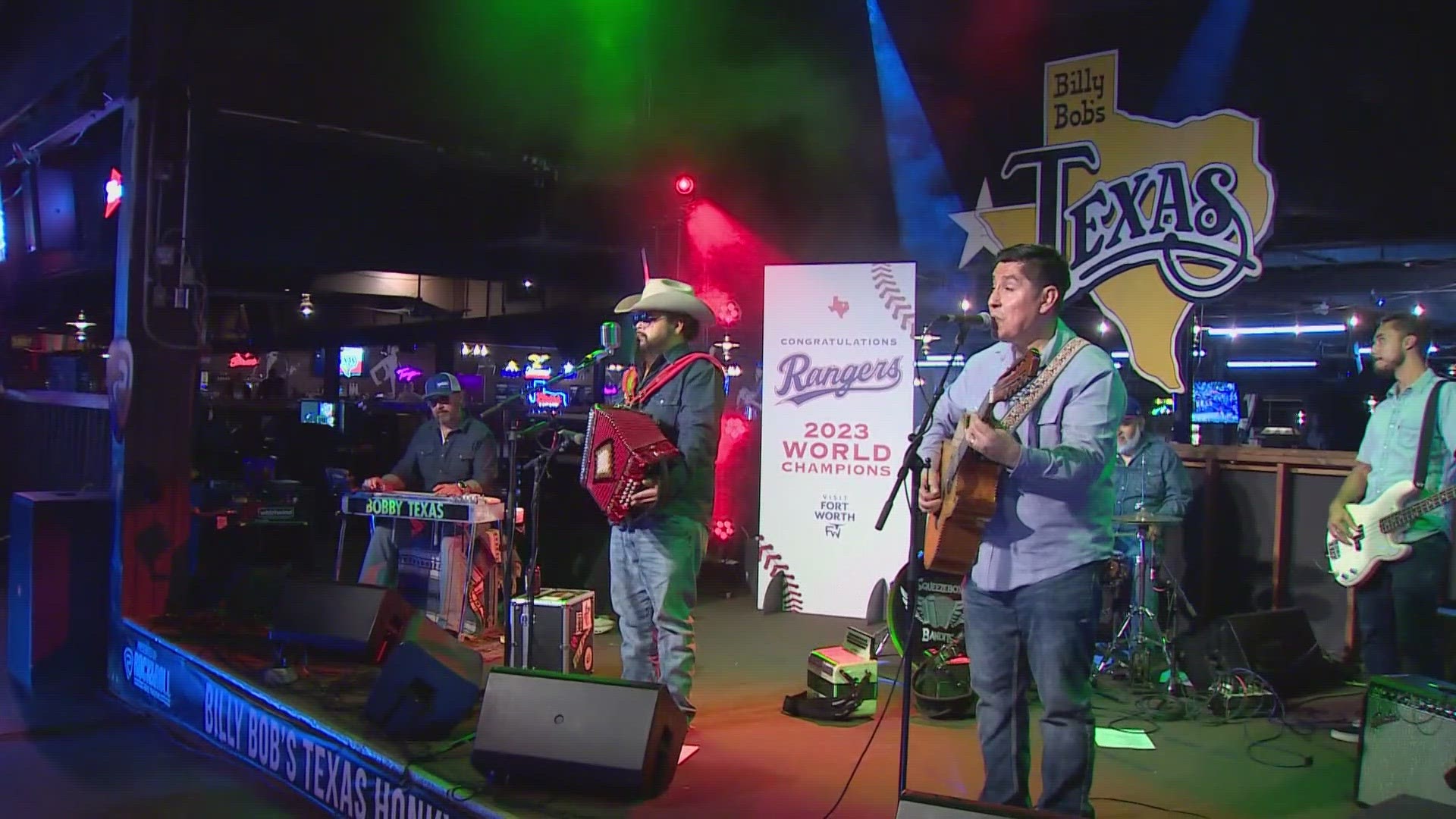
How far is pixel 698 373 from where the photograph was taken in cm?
435

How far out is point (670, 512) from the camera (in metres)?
4.28

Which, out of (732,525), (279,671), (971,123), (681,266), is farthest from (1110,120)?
(279,671)

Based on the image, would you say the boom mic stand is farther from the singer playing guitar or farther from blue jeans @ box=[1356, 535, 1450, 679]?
blue jeans @ box=[1356, 535, 1450, 679]

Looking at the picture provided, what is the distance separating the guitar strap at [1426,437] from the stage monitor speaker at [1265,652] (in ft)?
4.64

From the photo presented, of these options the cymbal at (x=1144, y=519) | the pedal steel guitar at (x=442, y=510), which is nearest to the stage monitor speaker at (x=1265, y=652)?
the cymbal at (x=1144, y=519)

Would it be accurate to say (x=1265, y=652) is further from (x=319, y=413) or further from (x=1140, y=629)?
(x=319, y=413)

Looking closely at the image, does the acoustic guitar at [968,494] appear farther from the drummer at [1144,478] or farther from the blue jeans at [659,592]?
the drummer at [1144,478]

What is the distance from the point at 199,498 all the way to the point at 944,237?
20.7 ft

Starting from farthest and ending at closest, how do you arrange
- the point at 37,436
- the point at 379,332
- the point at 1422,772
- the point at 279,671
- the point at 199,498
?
1. the point at 379,332
2. the point at 37,436
3. the point at 199,498
4. the point at 279,671
5. the point at 1422,772

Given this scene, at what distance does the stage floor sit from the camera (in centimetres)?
370

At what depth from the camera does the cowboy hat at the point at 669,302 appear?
4422mm

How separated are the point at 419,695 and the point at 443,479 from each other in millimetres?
3084

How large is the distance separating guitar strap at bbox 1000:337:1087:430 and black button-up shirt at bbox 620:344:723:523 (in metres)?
1.61

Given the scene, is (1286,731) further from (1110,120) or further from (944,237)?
(944,237)
